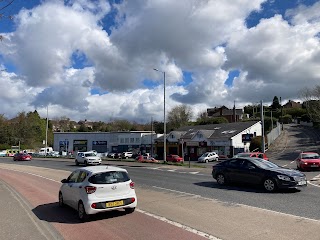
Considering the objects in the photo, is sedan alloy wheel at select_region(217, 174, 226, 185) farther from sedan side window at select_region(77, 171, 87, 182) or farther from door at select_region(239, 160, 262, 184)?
sedan side window at select_region(77, 171, 87, 182)

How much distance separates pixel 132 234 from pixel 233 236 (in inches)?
88.0

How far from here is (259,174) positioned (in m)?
14.1

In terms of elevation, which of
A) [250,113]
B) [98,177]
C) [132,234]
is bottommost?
[132,234]

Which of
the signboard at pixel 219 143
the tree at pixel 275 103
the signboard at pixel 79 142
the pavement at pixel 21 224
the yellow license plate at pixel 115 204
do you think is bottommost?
the pavement at pixel 21 224

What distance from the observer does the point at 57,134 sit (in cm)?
9538

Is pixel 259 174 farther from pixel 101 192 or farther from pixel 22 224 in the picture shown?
pixel 22 224

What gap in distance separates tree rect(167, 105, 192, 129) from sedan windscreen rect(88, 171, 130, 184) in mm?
88120

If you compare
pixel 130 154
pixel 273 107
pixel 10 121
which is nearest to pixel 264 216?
pixel 130 154

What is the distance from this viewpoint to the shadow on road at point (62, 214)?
942cm

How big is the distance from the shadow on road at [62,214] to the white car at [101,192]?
0.99 feet

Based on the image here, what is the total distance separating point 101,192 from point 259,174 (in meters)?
7.61

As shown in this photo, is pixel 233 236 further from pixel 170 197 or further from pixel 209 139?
pixel 209 139

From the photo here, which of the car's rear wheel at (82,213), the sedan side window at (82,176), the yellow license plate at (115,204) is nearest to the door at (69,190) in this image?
the sedan side window at (82,176)

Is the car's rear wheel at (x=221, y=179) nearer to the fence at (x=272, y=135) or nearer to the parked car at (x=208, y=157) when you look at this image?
the parked car at (x=208, y=157)
